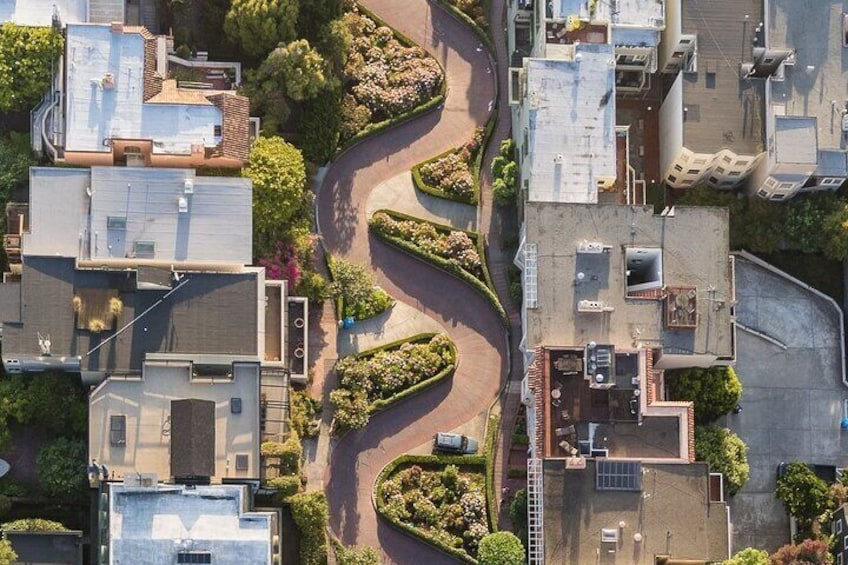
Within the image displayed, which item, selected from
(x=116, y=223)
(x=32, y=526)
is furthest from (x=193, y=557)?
(x=116, y=223)

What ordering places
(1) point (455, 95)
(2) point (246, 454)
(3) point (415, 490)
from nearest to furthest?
(2) point (246, 454)
(3) point (415, 490)
(1) point (455, 95)

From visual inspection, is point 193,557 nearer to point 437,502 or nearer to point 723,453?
point 437,502

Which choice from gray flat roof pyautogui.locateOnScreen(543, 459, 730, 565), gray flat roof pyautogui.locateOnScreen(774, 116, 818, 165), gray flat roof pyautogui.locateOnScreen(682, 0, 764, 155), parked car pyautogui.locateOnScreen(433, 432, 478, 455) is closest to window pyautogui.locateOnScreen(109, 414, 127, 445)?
parked car pyautogui.locateOnScreen(433, 432, 478, 455)

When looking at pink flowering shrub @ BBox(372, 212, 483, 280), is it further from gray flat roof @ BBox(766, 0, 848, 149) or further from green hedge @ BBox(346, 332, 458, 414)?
gray flat roof @ BBox(766, 0, 848, 149)

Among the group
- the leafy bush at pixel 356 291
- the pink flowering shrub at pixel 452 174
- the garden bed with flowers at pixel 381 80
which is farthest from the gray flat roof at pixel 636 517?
the garden bed with flowers at pixel 381 80

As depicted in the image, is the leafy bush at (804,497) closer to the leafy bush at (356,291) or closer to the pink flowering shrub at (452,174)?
the pink flowering shrub at (452,174)

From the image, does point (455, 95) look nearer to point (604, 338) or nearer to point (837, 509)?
point (604, 338)

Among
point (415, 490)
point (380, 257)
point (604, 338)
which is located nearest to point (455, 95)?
point (380, 257)
